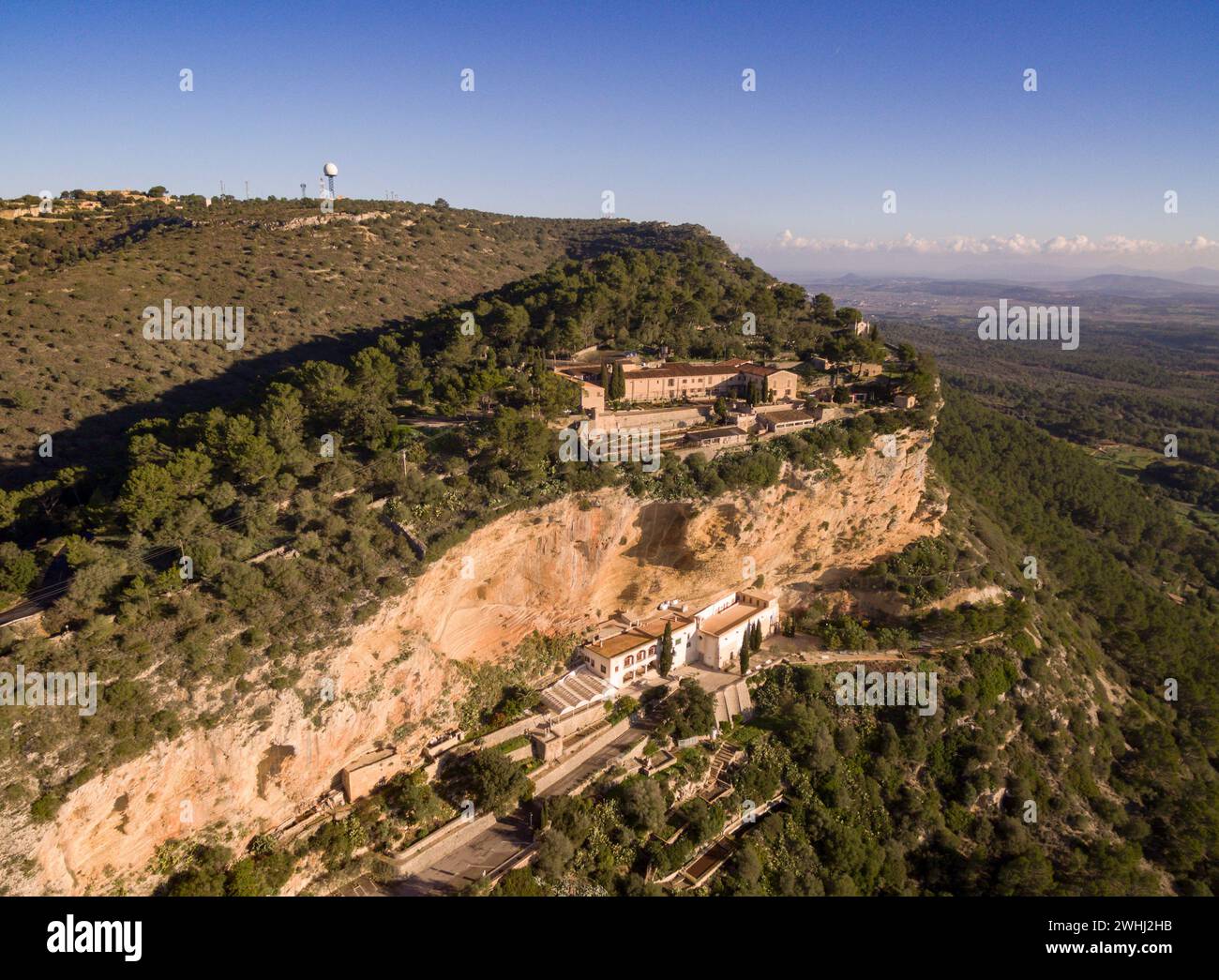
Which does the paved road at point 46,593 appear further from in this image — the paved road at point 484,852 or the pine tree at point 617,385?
the pine tree at point 617,385

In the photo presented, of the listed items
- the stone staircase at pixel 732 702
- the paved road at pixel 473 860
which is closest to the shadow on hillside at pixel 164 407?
the paved road at pixel 473 860

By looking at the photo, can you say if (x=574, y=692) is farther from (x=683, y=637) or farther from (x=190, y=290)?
(x=190, y=290)

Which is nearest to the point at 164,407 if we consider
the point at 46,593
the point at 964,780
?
the point at 46,593

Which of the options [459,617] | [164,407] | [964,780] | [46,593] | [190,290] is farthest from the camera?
[190,290]

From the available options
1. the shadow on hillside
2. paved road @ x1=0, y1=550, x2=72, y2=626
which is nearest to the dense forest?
paved road @ x1=0, y1=550, x2=72, y2=626

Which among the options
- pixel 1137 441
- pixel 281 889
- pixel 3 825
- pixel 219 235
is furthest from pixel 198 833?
pixel 1137 441

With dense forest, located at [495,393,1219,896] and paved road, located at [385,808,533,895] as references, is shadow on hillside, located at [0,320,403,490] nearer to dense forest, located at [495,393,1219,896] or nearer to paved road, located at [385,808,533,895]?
paved road, located at [385,808,533,895]
